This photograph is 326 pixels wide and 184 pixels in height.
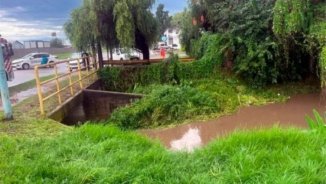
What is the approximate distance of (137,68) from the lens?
1223 cm

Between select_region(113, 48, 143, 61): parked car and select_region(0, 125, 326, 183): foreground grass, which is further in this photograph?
select_region(113, 48, 143, 61): parked car

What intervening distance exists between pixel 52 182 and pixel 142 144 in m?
1.35

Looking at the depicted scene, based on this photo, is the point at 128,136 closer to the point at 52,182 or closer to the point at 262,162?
the point at 52,182

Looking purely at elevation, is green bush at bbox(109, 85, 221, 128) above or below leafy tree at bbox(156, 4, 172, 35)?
below

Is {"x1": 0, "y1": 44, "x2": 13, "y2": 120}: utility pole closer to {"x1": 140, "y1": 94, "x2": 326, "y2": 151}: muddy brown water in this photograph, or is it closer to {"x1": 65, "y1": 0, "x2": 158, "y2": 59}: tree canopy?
{"x1": 140, "y1": 94, "x2": 326, "y2": 151}: muddy brown water

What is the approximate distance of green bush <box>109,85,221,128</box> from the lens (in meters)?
8.51

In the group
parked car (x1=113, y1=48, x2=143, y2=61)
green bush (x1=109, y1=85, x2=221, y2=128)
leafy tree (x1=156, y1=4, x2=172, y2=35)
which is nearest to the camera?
green bush (x1=109, y1=85, x2=221, y2=128)

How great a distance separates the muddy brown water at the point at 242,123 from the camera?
684 cm

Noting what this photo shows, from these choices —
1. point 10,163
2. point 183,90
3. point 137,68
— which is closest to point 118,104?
point 183,90

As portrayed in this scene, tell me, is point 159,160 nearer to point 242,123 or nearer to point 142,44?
point 242,123

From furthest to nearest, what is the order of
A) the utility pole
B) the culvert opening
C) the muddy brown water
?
the culvert opening → the muddy brown water → the utility pole

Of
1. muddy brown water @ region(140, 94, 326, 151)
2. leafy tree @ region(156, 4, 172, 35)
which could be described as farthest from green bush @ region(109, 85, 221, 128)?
leafy tree @ region(156, 4, 172, 35)

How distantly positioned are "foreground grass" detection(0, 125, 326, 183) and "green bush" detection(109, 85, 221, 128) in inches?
163

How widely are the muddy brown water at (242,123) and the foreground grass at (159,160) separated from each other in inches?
94.2
